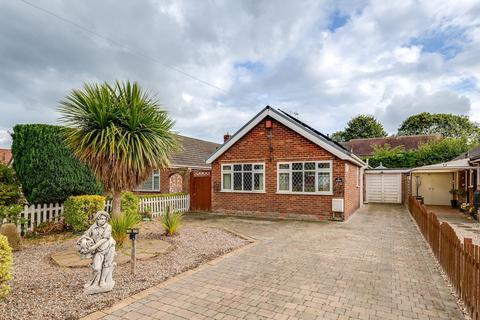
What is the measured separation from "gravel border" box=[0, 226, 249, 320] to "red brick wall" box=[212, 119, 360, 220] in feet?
16.4

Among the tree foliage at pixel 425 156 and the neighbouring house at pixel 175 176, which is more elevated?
the tree foliage at pixel 425 156

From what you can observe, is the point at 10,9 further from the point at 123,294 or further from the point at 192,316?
the point at 192,316

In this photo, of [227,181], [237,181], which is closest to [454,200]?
[237,181]

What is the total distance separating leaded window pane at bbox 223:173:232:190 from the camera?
13586 millimetres

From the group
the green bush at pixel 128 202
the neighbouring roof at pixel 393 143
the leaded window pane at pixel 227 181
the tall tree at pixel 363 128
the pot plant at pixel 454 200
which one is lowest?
the pot plant at pixel 454 200

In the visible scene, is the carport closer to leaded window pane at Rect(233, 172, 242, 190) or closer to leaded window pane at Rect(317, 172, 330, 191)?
leaded window pane at Rect(317, 172, 330, 191)

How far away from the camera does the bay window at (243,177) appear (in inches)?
504

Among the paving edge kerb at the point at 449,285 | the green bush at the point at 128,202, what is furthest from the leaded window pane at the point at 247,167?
the paving edge kerb at the point at 449,285

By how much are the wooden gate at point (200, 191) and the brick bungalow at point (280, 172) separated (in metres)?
0.68

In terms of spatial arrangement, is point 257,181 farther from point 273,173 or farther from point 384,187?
point 384,187

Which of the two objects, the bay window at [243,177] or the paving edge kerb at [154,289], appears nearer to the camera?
the paving edge kerb at [154,289]

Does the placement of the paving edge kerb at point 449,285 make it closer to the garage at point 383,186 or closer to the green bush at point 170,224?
the green bush at point 170,224

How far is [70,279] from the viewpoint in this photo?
460 cm

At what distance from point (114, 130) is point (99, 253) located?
3.55 meters
